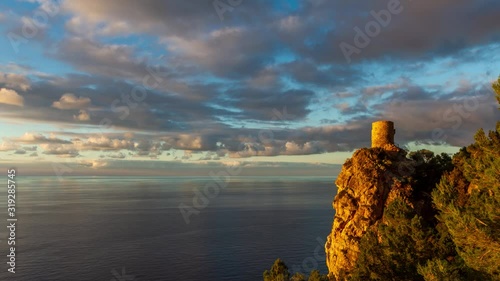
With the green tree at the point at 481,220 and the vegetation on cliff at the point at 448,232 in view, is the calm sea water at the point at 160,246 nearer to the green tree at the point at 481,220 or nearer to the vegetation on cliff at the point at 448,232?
the vegetation on cliff at the point at 448,232

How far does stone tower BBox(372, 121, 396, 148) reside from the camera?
2152 inches

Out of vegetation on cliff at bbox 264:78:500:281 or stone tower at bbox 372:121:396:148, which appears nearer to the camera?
vegetation on cliff at bbox 264:78:500:281

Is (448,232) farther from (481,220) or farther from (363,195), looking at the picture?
(363,195)

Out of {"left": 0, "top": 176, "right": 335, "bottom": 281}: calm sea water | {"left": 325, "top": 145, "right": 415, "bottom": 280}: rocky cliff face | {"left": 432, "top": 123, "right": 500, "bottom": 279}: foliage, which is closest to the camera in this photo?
{"left": 432, "top": 123, "right": 500, "bottom": 279}: foliage

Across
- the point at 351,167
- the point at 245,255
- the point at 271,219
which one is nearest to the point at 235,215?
the point at 271,219

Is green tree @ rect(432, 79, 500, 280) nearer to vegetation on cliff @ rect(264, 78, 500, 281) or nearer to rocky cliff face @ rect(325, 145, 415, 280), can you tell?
vegetation on cliff @ rect(264, 78, 500, 281)

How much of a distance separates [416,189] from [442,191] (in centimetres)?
3194

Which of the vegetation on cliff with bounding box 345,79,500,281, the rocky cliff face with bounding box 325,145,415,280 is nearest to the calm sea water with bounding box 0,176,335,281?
the rocky cliff face with bounding box 325,145,415,280

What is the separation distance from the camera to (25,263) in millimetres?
94125

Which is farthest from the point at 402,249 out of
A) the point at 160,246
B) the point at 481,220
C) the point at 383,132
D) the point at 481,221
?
the point at 160,246

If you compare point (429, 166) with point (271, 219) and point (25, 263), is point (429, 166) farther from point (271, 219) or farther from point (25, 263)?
point (271, 219)

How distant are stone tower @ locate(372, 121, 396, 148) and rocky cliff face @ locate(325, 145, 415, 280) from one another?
125cm

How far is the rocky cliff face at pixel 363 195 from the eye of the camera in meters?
49.9

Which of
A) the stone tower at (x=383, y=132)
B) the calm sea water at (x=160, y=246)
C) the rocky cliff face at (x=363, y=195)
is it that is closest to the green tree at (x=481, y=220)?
the rocky cliff face at (x=363, y=195)
